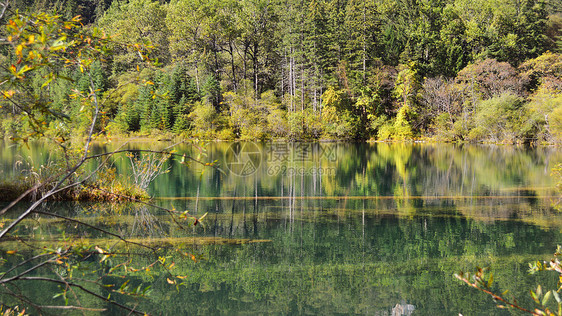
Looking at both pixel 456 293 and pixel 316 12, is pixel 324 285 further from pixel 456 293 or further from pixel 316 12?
pixel 316 12

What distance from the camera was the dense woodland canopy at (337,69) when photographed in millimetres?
37875

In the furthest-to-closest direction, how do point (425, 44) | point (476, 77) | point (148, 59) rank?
point (425, 44), point (476, 77), point (148, 59)

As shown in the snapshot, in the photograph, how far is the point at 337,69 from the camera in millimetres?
40938

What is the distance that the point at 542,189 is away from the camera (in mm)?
12562

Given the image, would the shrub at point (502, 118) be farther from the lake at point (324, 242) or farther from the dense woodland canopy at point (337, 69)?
the lake at point (324, 242)

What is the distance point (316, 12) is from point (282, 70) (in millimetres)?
6709

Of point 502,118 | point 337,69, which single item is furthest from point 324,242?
point 337,69

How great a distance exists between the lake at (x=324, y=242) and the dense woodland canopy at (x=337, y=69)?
25082 millimetres

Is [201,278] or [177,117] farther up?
[177,117]

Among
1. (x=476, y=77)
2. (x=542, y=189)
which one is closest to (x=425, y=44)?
(x=476, y=77)

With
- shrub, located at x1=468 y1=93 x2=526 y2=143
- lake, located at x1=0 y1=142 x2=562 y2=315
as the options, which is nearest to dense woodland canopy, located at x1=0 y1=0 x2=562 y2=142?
shrub, located at x1=468 y1=93 x2=526 y2=143

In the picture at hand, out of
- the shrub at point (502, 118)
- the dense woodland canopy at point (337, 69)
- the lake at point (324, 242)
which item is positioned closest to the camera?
the lake at point (324, 242)

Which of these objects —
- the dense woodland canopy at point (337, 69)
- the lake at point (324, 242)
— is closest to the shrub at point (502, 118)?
the dense woodland canopy at point (337, 69)

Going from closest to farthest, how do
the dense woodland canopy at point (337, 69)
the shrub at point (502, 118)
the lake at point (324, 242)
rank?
the lake at point (324, 242), the shrub at point (502, 118), the dense woodland canopy at point (337, 69)
